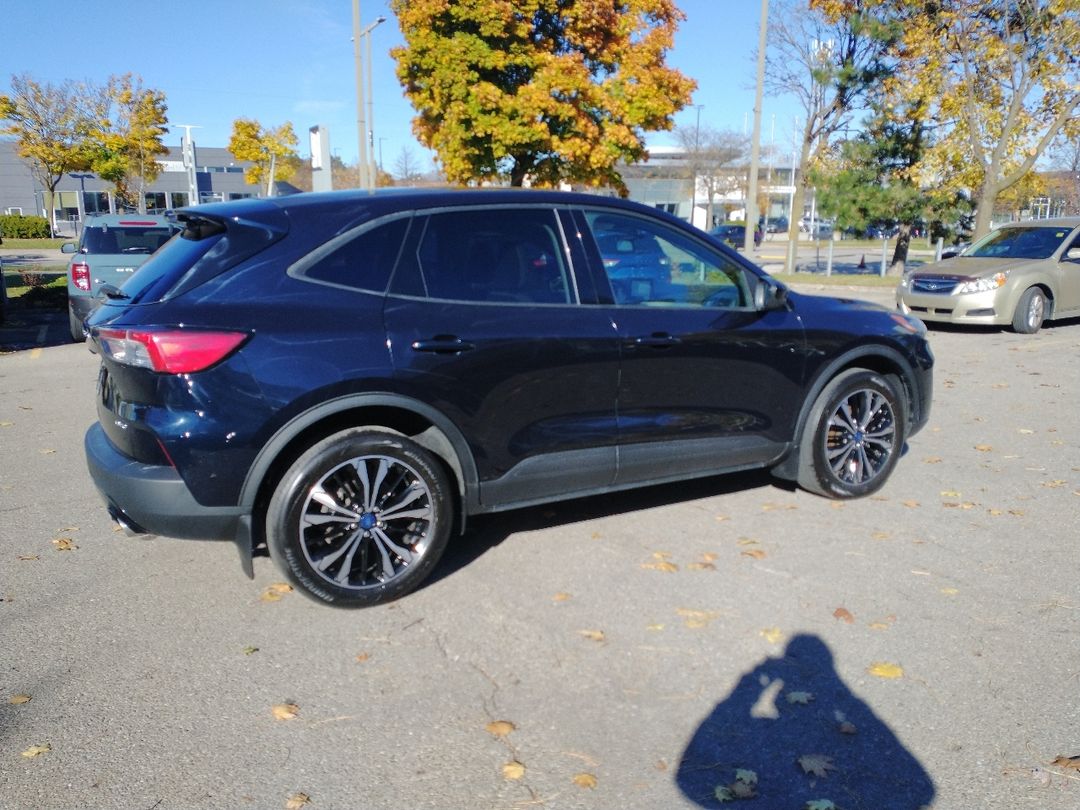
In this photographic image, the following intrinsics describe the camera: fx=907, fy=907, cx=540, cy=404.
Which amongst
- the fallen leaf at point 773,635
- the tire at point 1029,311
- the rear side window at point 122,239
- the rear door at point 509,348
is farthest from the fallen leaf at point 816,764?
the tire at point 1029,311

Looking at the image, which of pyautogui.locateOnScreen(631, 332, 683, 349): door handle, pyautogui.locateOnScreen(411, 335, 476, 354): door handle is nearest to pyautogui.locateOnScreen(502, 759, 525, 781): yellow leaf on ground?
pyautogui.locateOnScreen(411, 335, 476, 354): door handle

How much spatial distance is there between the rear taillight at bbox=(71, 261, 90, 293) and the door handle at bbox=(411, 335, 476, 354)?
9.64 metres

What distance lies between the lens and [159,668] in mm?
3600

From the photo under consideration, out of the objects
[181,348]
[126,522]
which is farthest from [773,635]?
[126,522]

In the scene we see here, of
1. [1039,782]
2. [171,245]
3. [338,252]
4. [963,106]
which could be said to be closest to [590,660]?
[1039,782]

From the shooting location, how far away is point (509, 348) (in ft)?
13.9

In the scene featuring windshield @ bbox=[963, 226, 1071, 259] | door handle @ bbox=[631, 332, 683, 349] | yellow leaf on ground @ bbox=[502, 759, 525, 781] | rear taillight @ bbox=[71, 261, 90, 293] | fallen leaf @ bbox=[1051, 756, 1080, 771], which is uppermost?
windshield @ bbox=[963, 226, 1071, 259]

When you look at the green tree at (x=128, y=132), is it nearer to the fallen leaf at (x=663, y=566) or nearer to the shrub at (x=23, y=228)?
the shrub at (x=23, y=228)

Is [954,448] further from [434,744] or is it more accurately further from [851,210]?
[851,210]

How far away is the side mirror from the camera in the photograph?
4.96 m

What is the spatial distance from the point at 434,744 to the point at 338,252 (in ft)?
7.01

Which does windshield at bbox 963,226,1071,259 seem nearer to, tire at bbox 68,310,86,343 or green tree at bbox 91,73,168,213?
tire at bbox 68,310,86,343

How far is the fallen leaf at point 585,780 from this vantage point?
284 centimetres

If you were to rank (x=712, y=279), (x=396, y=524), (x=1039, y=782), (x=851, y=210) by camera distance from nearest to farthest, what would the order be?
(x=1039, y=782) < (x=396, y=524) < (x=712, y=279) < (x=851, y=210)
